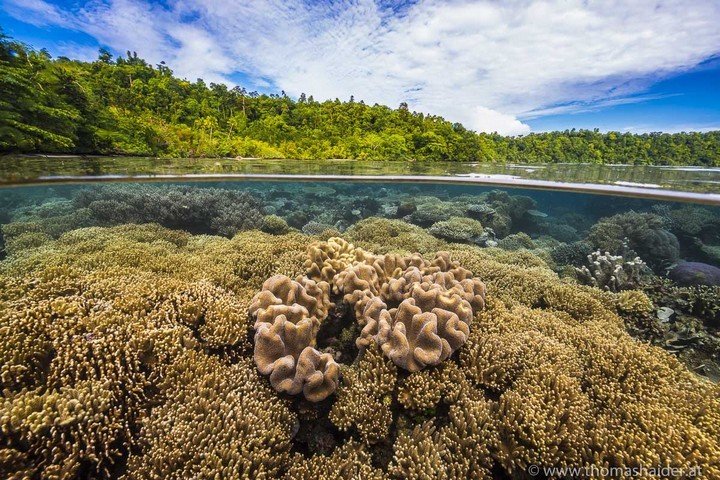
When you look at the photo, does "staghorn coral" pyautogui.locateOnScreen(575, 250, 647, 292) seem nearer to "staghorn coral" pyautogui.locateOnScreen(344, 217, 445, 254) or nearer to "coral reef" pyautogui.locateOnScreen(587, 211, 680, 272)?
"coral reef" pyautogui.locateOnScreen(587, 211, 680, 272)

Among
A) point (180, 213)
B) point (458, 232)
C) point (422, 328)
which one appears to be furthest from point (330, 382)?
point (180, 213)

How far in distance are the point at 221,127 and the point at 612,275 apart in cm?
2348

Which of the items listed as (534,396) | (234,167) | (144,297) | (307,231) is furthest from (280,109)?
(534,396)

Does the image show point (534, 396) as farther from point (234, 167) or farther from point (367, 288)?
point (234, 167)

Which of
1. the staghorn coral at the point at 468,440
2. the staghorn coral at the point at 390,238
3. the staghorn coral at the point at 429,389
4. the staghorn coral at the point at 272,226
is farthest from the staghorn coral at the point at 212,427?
the staghorn coral at the point at 272,226

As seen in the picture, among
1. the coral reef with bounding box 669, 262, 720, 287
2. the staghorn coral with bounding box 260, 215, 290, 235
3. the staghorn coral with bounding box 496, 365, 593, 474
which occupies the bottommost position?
the coral reef with bounding box 669, 262, 720, 287

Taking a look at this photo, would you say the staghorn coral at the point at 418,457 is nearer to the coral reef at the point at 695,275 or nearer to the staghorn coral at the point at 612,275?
the staghorn coral at the point at 612,275

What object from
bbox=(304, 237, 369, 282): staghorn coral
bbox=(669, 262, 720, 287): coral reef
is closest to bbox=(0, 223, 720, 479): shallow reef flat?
bbox=(304, 237, 369, 282): staghorn coral

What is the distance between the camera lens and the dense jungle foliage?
364 inches

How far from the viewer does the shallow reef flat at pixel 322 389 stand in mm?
2420

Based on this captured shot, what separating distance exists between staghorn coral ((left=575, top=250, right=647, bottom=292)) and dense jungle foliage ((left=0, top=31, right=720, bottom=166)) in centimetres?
1456

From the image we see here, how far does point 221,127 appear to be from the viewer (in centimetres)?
2045

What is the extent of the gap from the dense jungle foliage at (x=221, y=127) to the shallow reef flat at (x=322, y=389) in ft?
29.7

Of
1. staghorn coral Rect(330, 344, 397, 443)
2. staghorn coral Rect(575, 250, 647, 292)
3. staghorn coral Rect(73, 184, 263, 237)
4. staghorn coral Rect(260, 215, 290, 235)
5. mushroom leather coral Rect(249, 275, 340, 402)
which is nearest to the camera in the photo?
staghorn coral Rect(330, 344, 397, 443)
